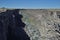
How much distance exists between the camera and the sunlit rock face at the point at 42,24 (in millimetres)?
21373

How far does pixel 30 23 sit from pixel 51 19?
3393 mm

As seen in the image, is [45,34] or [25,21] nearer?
[45,34]

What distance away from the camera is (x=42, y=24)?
78.4 ft

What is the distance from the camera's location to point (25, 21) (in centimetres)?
2339

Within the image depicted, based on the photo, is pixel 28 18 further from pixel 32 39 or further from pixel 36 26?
pixel 32 39

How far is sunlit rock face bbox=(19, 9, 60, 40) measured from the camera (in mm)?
21373

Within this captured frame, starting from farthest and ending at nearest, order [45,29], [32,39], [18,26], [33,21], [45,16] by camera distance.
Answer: [45,16], [33,21], [45,29], [18,26], [32,39]

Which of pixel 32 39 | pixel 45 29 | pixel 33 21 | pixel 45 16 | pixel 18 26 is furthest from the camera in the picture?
pixel 45 16

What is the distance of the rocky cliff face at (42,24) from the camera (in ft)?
70.1

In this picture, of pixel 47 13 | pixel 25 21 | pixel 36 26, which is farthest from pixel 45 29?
pixel 47 13

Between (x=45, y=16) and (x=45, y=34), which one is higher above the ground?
(x=45, y=16)

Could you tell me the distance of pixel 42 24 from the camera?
23891 millimetres

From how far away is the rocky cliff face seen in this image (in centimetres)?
2138

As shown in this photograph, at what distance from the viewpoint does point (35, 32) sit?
70.7 ft
